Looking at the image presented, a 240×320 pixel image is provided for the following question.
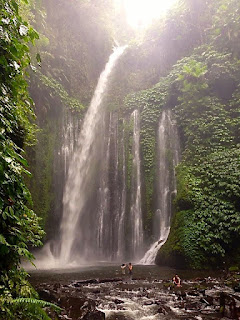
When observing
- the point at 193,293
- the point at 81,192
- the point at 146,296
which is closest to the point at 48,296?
the point at 146,296

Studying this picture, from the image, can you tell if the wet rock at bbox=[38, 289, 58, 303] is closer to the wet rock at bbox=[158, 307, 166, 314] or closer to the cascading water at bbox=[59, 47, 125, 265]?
the wet rock at bbox=[158, 307, 166, 314]

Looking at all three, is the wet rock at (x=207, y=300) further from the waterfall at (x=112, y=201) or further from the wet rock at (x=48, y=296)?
the waterfall at (x=112, y=201)

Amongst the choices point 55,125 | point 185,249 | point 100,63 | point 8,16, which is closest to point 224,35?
point 100,63

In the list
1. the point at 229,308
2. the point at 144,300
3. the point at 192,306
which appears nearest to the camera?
the point at 229,308

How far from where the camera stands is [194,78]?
16922mm

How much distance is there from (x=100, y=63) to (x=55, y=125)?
9.35 m

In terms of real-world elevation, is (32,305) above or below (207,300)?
above

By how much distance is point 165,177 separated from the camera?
15.9m

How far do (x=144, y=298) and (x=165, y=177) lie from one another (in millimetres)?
10181

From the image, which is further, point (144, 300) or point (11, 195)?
point (144, 300)

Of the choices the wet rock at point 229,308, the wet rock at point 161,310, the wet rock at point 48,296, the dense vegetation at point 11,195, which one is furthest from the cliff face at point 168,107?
the dense vegetation at point 11,195

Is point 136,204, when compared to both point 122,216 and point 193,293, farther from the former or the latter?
point 193,293

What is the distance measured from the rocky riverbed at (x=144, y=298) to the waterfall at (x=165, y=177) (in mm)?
4808

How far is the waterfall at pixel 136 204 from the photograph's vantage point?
14.3m
